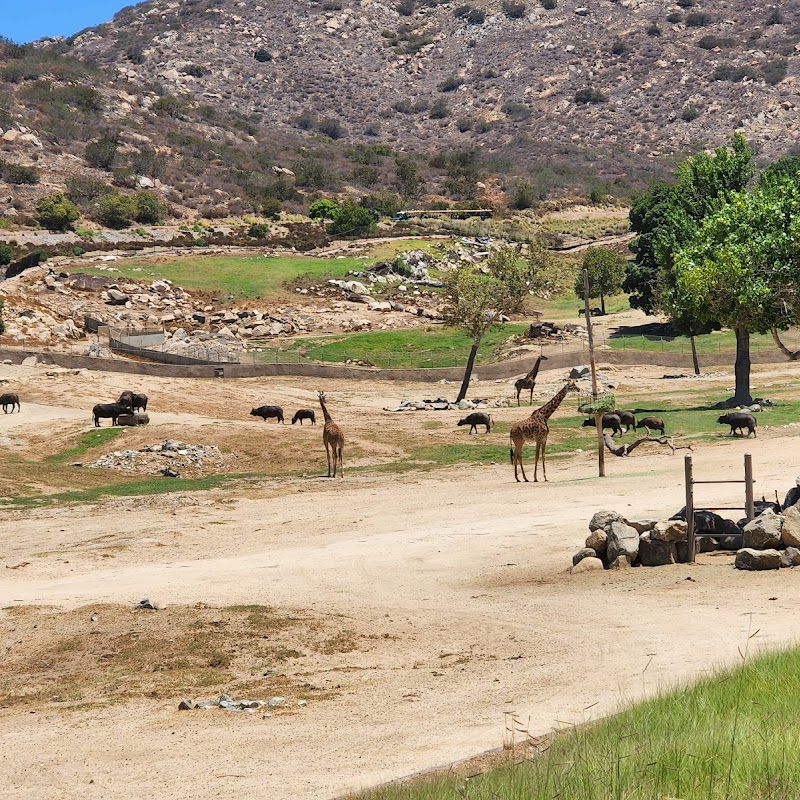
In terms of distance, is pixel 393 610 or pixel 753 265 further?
pixel 753 265

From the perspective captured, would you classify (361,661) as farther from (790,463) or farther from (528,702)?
(790,463)

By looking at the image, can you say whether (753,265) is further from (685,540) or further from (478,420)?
(478,420)

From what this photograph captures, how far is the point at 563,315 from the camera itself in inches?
3757

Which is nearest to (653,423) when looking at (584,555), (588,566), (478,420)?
(478,420)

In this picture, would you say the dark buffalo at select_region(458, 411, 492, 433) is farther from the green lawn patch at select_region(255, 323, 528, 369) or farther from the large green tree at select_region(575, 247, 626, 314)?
the large green tree at select_region(575, 247, 626, 314)

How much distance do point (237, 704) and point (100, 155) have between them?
144 meters

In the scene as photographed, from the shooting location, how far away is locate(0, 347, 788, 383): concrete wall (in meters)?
66.8

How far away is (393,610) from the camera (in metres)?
18.5

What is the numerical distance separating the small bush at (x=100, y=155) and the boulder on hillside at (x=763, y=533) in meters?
140

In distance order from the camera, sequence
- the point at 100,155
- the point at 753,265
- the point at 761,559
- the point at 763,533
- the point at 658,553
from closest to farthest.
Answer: the point at 761,559, the point at 763,533, the point at 658,553, the point at 753,265, the point at 100,155

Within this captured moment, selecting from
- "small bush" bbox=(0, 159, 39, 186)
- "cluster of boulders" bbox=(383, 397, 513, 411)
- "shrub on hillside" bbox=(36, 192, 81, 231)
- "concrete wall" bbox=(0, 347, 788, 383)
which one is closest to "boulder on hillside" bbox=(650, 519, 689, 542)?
"cluster of boulders" bbox=(383, 397, 513, 411)

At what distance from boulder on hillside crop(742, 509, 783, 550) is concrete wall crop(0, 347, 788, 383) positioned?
160 ft

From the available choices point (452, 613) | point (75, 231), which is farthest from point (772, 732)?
point (75, 231)

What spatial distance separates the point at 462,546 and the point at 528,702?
10199 mm
